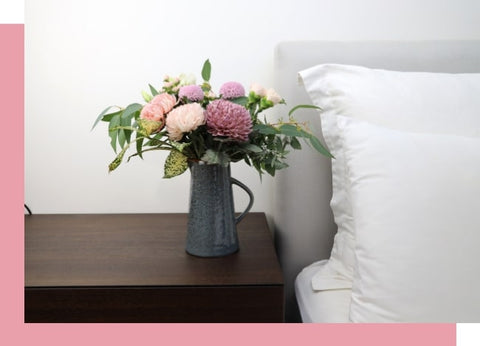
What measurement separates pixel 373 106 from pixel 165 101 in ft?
1.38

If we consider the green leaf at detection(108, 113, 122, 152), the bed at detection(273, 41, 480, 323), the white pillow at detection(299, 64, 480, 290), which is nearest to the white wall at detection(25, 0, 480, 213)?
the bed at detection(273, 41, 480, 323)

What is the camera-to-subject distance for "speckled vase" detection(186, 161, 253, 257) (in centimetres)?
90

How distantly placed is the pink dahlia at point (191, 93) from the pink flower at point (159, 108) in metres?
0.02

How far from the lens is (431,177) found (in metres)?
0.77

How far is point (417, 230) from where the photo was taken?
0.75 metres

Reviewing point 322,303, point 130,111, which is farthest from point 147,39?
A: point 322,303

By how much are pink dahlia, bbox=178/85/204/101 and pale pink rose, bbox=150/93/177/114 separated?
0.8 inches

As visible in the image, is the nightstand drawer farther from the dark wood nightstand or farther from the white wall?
the white wall

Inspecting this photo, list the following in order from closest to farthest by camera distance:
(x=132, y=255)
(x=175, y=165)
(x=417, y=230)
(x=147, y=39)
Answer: (x=417, y=230)
(x=175, y=165)
(x=132, y=255)
(x=147, y=39)

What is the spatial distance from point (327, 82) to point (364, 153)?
222 millimetres

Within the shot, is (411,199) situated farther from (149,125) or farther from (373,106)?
(149,125)

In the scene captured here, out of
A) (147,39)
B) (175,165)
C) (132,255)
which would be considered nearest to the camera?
(175,165)

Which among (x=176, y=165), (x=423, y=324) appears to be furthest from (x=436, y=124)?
(x=176, y=165)

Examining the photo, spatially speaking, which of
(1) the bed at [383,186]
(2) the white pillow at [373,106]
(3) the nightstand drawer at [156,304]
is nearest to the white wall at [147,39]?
(1) the bed at [383,186]
